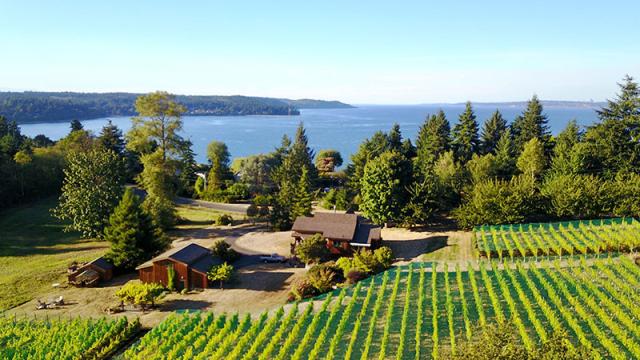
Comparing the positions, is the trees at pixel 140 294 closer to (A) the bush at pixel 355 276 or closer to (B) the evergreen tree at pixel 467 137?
(A) the bush at pixel 355 276

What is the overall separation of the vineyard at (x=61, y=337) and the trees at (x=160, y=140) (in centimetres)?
2331

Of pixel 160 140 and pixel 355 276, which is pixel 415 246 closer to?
pixel 355 276

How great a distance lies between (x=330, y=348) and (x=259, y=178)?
51.2m

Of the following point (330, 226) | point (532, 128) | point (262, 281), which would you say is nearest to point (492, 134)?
point (532, 128)

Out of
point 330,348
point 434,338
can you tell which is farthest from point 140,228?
point 434,338

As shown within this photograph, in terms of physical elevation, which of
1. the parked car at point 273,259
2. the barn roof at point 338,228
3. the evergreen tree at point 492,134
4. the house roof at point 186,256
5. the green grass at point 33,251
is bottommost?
the green grass at point 33,251

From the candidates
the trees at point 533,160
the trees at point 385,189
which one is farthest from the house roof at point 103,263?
the trees at point 533,160

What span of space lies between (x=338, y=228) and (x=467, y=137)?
34857 mm

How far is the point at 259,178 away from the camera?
72.8 metres

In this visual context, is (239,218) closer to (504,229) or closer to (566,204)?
(504,229)

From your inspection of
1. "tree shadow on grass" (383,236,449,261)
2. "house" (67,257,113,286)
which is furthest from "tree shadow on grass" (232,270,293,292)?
"tree shadow on grass" (383,236,449,261)

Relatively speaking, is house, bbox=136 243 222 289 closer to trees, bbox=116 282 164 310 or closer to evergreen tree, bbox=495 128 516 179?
trees, bbox=116 282 164 310

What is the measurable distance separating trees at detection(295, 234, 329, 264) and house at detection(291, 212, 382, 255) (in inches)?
71.6

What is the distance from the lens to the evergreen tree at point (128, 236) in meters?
38.7
